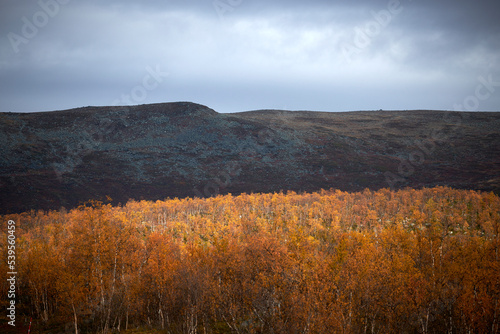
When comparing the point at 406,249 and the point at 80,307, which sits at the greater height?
the point at 406,249

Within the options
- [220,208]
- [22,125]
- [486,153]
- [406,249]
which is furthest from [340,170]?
[22,125]

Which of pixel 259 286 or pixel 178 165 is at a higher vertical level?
pixel 178 165

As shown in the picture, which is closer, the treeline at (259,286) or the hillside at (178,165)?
the treeline at (259,286)

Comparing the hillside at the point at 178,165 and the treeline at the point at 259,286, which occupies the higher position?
the hillside at the point at 178,165

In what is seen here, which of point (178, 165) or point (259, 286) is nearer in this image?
point (259, 286)

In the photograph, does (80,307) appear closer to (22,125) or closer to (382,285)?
(382,285)

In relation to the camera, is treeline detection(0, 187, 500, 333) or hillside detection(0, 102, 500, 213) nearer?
treeline detection(0, 187, 500, 333)

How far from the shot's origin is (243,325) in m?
42.9

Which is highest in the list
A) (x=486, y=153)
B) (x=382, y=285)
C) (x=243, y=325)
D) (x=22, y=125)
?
(x=22, y=125)

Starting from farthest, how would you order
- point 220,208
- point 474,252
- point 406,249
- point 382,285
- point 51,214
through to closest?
point 220,208
point 51,214
point 406,249
point 474,252
point 382,285

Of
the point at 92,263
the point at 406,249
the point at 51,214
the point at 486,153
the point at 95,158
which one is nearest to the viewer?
the point at 92,263

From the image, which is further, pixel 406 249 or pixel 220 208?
pixel 220 208

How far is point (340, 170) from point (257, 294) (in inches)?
5568

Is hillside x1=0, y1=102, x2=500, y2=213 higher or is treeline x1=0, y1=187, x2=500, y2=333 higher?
hillside x1=0, y1=102, x2=500, y2=213
